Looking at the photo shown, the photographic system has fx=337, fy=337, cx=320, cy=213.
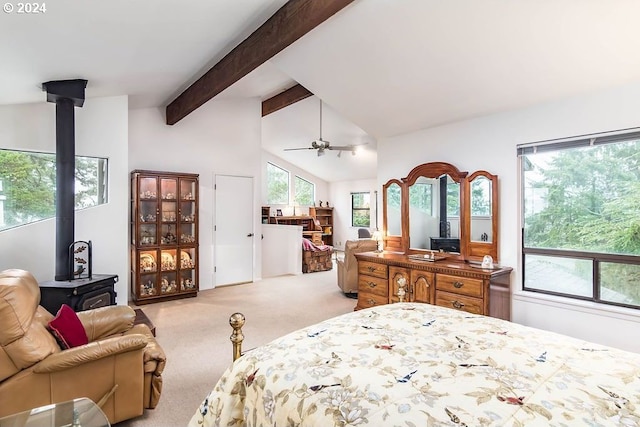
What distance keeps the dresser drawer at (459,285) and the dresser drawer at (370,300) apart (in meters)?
0.76

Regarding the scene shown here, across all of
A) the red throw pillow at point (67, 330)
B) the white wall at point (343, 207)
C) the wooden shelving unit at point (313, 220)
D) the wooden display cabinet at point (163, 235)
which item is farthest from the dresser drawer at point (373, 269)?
the white wall at point (343, 207)

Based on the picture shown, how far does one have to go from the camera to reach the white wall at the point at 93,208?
354 cm

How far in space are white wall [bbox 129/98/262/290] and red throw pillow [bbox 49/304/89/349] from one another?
11.7 feet

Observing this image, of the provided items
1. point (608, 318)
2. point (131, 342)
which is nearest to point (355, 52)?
point (131, 342)

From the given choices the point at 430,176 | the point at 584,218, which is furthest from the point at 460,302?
the point at 430,176

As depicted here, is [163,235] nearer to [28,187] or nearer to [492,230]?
[28,187]

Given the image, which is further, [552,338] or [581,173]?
[581,173]

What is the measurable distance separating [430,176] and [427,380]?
3240 mm

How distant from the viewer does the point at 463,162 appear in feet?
12.7

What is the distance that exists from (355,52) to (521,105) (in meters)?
1.72

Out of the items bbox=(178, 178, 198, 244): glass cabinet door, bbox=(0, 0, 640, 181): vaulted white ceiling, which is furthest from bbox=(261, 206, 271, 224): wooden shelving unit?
bbox=(0, 0, 640, 181): vaulted white ceiling

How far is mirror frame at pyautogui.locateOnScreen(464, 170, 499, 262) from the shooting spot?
11.7ft

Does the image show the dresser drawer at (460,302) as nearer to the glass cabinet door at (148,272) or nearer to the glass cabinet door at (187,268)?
the glass cabinet door at (187,268)

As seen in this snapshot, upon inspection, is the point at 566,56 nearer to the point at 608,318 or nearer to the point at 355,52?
the point at 355,52
